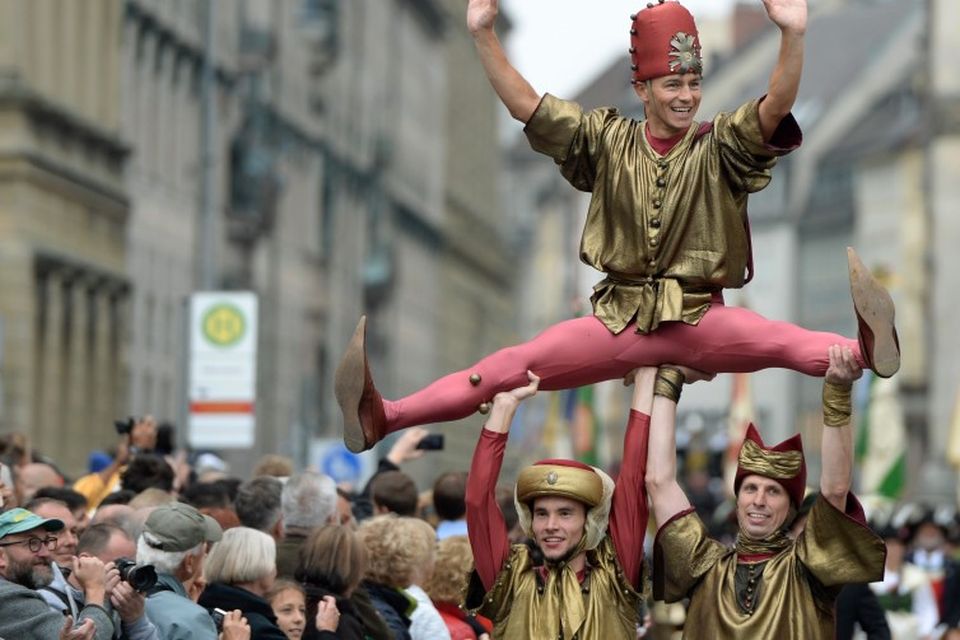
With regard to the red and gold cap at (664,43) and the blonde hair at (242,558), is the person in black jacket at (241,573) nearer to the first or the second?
the blonde hair at (242,558)

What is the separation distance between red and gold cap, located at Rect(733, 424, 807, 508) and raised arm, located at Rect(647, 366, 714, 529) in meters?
0.21

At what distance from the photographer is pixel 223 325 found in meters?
24.0

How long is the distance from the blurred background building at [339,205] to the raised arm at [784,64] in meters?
1.34

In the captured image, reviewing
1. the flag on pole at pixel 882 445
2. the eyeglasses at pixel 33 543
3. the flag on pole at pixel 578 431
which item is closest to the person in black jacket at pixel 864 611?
the eyeglasses at pixel 33 543

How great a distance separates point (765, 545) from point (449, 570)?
10.2 ft

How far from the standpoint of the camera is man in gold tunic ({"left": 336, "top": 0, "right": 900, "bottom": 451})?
8.86 metres

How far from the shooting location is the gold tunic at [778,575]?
8.92 m

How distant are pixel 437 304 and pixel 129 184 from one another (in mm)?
51263

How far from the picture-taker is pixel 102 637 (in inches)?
360

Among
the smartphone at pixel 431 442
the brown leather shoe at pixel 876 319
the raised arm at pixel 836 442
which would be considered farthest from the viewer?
the smartphone at pixel 431 442

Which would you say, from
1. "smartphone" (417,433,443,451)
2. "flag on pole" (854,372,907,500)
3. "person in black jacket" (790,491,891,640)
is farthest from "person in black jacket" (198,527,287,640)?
"flag on pole" (854,372,907,500)

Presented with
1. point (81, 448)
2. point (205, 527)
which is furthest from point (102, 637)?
point (81, 448)

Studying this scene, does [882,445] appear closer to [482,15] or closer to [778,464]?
[778,464]

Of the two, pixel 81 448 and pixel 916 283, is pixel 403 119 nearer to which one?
pixel 916 283
